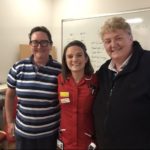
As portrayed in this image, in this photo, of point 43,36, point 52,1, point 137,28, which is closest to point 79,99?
point 43,36

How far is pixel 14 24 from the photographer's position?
3.62m

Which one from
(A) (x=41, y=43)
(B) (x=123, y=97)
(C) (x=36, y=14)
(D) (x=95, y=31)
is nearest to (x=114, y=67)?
(B) (x=123, y=97)

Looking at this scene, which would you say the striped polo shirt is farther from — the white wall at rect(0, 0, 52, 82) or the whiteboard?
the white wall at rect(0, 0, 52, 82)

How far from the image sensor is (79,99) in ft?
5.33

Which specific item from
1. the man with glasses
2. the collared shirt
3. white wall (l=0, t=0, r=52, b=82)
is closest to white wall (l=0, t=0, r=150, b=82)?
white wall (l=0, t=0, r=52, b=82)

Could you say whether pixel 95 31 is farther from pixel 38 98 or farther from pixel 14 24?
pixel 38 98

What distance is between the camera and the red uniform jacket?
1.62 metres

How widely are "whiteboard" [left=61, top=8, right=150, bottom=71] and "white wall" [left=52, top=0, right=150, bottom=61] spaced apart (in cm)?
12

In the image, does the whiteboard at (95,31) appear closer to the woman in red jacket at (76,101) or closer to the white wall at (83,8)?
the white wall at (83,8)

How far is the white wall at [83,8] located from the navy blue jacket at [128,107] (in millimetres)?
1987

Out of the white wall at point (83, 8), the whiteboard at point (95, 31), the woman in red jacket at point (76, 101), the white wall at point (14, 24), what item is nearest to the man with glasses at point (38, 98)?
the woman in red jacket at point (76, 101)

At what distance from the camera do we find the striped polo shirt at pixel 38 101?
1.79m

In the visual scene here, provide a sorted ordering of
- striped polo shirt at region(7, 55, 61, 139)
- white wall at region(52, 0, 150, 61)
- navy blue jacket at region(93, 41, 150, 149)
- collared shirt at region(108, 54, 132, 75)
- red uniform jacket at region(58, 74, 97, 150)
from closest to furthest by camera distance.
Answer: navy blue jacket at region(93, 41, 150, 149), collared shirt at region(108, 54, 132, 75), red uniform jacket at region(58, 74, 97, 150), striped polo shirt at region(7, 55, 61, 139), white wall at region(52, 0, 150, 61)

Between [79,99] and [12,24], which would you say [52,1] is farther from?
[79,99]
